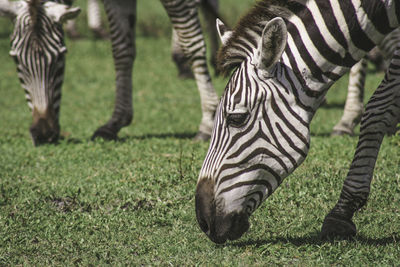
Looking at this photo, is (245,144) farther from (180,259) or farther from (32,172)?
(32,172)

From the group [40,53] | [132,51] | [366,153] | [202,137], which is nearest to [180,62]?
[132,51]

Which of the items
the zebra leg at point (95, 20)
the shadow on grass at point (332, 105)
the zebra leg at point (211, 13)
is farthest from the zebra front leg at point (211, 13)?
the zebra leg at point (95, 20)

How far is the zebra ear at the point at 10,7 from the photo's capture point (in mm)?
7383

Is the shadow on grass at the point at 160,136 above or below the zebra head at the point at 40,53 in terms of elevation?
below

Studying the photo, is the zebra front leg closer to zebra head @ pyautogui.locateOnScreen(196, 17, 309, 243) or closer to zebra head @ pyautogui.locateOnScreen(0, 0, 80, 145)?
zebra head @ pyautogui.locateOnScreen(0, 0, 80, 145)

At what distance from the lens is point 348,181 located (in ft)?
14.1

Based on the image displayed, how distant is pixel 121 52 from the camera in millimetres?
8031

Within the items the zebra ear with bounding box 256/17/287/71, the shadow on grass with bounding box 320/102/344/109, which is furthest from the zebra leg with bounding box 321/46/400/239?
the shadow on grass with bounding box 320/102/344/109

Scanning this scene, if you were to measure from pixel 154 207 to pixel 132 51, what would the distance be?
147 inches

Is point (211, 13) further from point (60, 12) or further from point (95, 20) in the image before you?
point (95, 20)

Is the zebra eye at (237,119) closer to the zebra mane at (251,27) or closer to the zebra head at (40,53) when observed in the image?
the zebra mane at (251,27)

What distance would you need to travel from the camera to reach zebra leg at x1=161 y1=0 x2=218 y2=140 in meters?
7.46

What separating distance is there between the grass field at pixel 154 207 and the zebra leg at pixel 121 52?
314 mm

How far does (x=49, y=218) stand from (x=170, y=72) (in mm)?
9429
